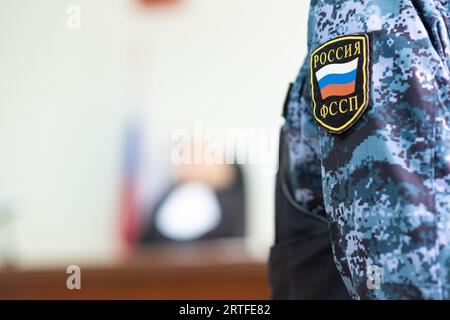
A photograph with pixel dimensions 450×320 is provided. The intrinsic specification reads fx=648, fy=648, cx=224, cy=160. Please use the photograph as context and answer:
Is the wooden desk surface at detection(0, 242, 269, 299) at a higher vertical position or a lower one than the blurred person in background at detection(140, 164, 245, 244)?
lower

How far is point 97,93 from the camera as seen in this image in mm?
3352

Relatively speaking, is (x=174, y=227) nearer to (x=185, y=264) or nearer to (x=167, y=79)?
(x=185, y=264)

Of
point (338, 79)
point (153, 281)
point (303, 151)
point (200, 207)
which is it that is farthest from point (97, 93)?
point (338, 79)

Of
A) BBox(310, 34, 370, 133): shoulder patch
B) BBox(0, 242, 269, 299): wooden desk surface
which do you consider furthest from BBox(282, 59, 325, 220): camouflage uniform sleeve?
BBox(0, 242, 269, 299): wooden desk surface

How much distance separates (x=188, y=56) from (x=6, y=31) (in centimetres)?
94

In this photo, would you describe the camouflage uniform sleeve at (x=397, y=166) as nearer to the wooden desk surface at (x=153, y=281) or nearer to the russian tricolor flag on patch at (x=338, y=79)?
the russian tricolor flag on patch at (x=338, y=79)

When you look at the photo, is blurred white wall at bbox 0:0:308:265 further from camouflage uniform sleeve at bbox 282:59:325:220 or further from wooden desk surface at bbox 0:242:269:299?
camouflage uniform sleeve at bbox 282:59:325:220

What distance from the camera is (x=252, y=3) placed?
10.6ft

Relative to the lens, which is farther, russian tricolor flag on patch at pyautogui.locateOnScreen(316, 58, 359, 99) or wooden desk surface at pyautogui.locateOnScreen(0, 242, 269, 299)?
wooden desk surface at pyautogui.locateOnScreen(0, 242, 269, 299)

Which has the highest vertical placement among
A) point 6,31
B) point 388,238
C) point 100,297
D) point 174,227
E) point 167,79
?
point 6,31

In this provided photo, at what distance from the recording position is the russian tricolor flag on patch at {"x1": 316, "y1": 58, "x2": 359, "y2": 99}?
1.99 ft

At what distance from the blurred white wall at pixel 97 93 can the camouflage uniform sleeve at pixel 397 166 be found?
265cm

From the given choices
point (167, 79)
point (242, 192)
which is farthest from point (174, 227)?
point (167, 79)

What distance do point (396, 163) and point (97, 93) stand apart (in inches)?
115
